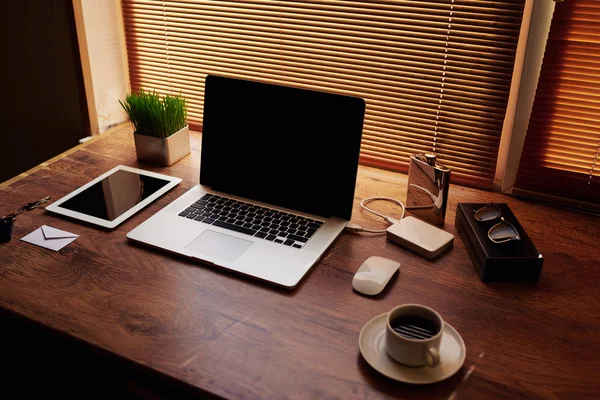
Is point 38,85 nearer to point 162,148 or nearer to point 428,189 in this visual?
point 162,148

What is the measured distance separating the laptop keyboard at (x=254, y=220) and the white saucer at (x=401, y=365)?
0.28m

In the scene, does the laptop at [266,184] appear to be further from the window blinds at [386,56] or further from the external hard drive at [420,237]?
the window blinds at [386,56]

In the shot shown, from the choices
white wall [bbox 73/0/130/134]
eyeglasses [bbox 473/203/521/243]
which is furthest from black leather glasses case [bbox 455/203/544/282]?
white wall [bbox 73/0/130/134]

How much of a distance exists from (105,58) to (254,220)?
2.92 ft

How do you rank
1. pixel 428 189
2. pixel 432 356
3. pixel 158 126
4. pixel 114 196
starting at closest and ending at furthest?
pixel 432 356 → pixel 428 189 → pixel 114 196 → pixel 158 126

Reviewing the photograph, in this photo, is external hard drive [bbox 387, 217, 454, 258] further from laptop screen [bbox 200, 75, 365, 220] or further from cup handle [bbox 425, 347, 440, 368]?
cup handle [bbox 425, 347, 440, 368]

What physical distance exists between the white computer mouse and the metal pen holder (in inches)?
7.8

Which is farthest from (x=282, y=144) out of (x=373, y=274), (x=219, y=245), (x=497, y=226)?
(x=497, y=226)

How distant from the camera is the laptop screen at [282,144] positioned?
1.23 metres

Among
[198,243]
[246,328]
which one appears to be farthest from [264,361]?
[198,243]

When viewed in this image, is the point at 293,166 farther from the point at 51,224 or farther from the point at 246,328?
the point at 51,224

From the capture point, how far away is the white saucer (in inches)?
34.6

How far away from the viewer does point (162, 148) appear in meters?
1.52

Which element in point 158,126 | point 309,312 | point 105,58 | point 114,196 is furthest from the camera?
point 105,58
